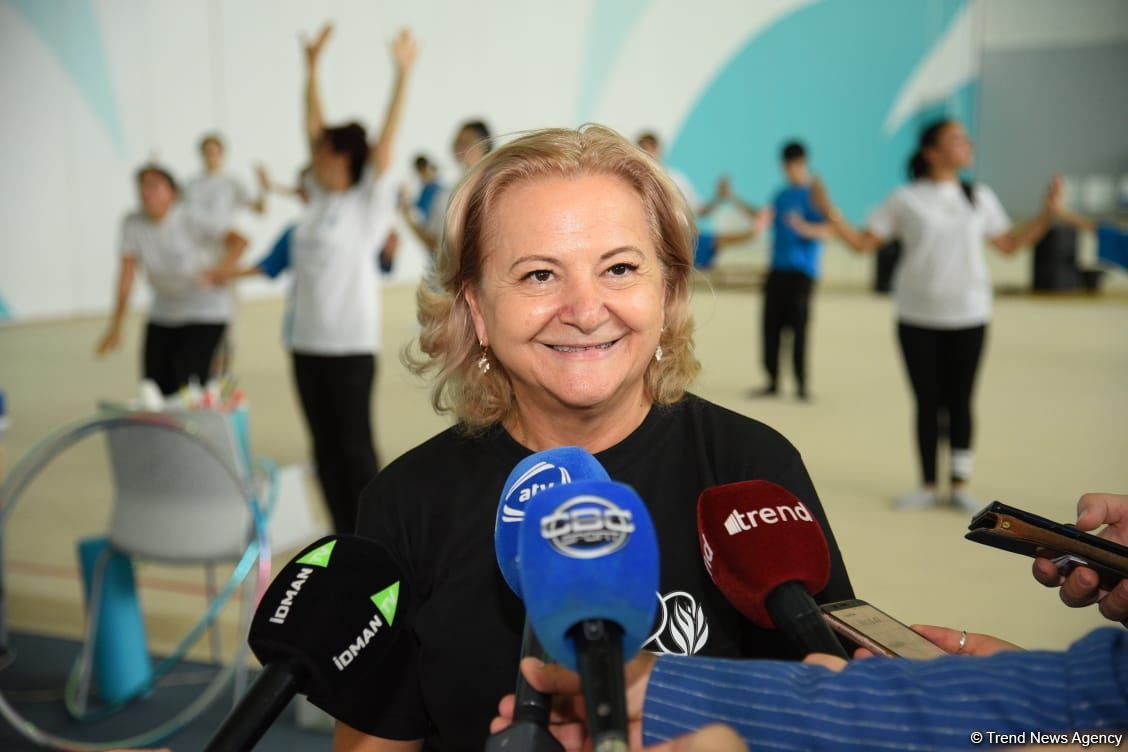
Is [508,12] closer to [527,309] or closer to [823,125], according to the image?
[823,125]

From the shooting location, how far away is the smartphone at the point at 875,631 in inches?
30.6

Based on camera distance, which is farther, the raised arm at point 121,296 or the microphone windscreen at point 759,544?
the raised arm at point 121,296

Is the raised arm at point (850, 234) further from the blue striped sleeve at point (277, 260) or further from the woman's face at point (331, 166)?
the blue striped sleeve at point (277, 260)

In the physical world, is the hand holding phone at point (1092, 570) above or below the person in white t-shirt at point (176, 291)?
above

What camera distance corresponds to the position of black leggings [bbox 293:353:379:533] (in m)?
3.76

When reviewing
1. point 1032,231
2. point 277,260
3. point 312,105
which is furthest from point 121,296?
point 1032,231

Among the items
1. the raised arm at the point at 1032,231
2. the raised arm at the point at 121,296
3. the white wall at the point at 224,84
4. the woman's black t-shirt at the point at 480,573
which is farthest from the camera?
the white wall at the point at 224,84

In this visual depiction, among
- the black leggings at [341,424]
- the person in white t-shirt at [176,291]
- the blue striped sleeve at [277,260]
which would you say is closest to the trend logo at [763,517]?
the black leggings at [341,424]

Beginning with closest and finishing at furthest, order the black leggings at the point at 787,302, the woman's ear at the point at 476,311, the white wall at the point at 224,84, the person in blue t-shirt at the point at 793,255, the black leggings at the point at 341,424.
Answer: the woman's ear at the point at 476,311
the black leggings at the point at 341,424
the person in blue t-shirt at the point at 793,255
the black leggings at the point at 787,302
the white wall at the point at 224,84

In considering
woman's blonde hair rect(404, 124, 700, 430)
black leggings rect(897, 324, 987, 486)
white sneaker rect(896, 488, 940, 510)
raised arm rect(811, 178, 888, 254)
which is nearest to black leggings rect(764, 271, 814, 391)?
raised arm rect(811, 178, 888, 254)

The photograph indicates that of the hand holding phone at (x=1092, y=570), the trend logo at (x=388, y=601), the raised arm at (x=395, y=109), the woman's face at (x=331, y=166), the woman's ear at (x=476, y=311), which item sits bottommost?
the trend logo at (x=388, y=601)

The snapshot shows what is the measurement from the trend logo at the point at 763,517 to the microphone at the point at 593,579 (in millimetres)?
242

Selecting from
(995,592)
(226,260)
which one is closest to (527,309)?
(995,592)

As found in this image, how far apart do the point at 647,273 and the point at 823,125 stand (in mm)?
11027
